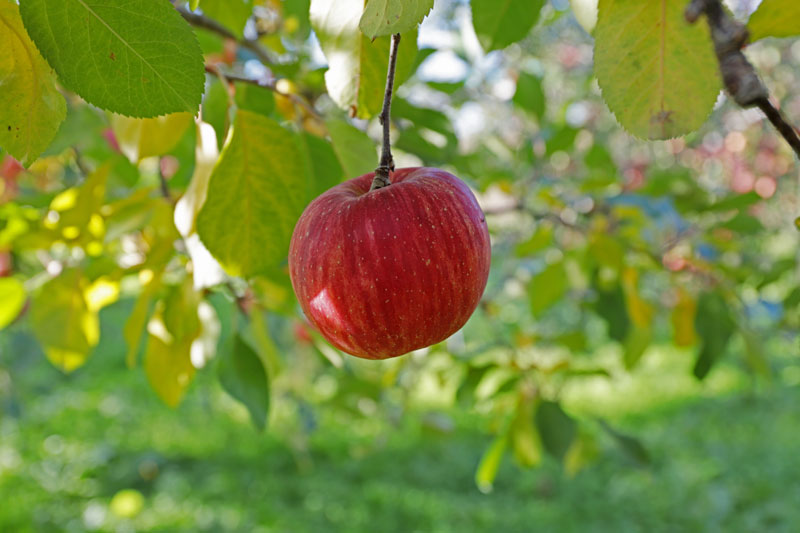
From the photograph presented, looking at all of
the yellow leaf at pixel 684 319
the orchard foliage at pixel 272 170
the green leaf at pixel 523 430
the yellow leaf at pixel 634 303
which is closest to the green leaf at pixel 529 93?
the orchard foliage at pixel 272 170

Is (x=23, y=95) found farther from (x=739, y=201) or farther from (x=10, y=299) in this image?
(x=739, y=201)

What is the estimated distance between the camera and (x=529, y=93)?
135cm

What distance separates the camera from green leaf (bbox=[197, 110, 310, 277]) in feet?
1.87

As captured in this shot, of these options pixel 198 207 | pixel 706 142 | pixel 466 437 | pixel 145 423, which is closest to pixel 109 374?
pixel 145 423

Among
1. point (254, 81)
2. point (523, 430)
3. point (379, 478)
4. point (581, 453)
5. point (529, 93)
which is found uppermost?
point (254, 81)

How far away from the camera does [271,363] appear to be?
1066mm

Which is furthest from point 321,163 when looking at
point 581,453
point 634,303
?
point 581,453

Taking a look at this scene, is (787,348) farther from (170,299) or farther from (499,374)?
(170,299)

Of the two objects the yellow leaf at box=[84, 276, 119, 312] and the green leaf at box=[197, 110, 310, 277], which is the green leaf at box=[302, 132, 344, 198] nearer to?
the green leaf at box=[197, 110, 310, 277]

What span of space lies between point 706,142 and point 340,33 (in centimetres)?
466

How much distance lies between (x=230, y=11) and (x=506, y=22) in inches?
15.4

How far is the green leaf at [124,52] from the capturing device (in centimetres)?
41

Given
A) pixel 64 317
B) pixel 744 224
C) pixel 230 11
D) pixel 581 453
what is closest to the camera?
pixel 230 11

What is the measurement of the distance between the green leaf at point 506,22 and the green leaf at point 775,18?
0.22 metres
